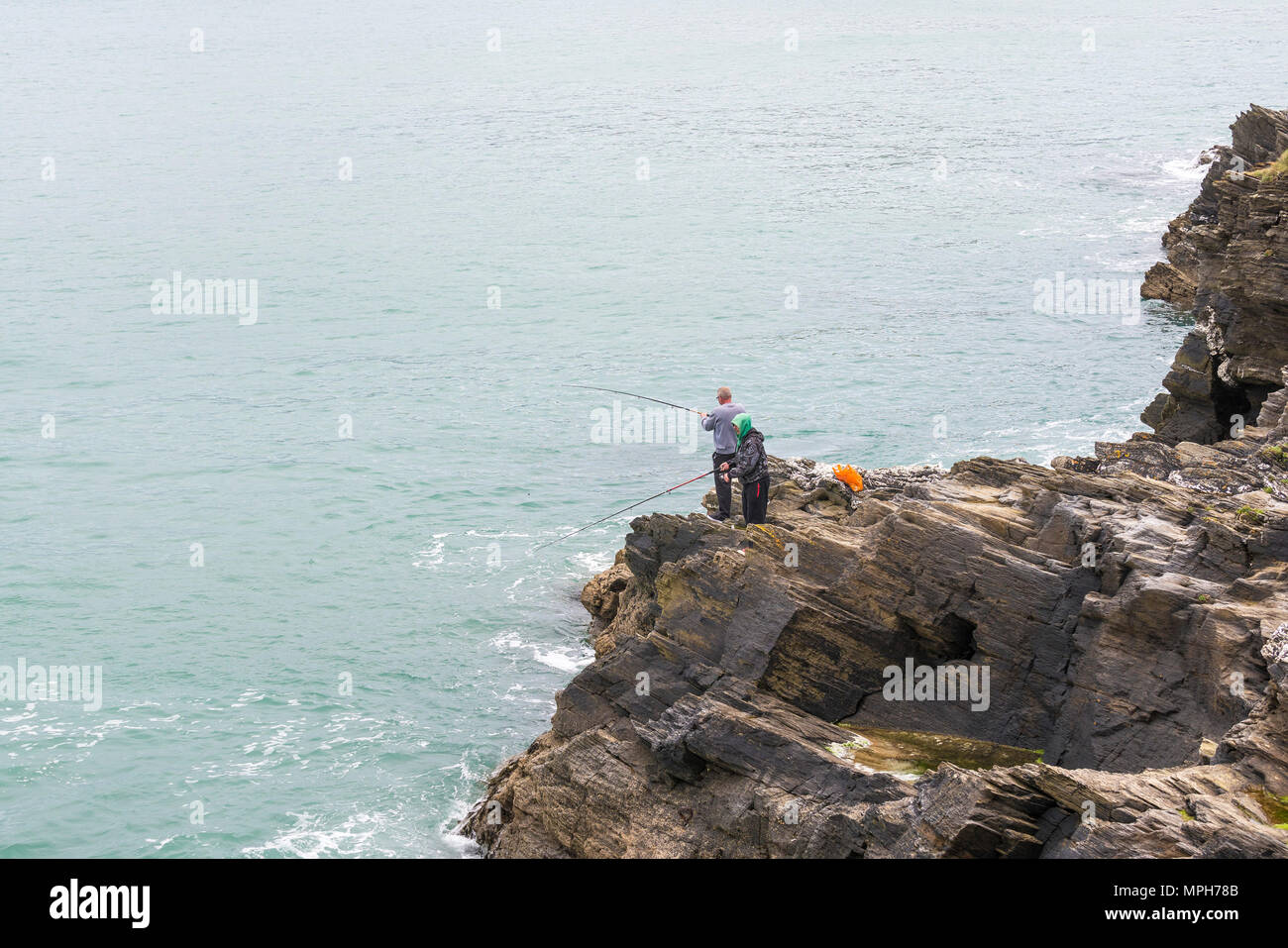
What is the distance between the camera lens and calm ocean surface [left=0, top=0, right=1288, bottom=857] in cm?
2650

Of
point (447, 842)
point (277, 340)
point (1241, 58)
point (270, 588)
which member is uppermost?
point (1241, 58)

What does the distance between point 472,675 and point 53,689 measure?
8725 millimetres

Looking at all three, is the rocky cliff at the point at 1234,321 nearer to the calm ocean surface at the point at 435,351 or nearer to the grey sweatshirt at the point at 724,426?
the calm ocean surface at the point at 435,351

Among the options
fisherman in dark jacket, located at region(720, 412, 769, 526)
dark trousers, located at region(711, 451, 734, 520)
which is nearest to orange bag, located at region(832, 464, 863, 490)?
fisherman in dark jacket, located at region(720, 412, 769, 526)

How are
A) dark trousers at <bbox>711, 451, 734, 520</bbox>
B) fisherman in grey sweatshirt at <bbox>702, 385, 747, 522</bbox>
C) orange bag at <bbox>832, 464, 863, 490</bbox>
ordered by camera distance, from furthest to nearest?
orange bag at <bbox>832, 464, 863, 490</bbox>, dark trousers at <bbox>711, 451, 734, 520</bbox>, fisherman in grey sweatshirt at <bbox>702, 385, 747, 522</bbox>

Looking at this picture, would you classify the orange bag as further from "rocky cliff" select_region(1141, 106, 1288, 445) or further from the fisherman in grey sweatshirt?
"rocky cliff" select_region(1141, 106, 1288, 445)

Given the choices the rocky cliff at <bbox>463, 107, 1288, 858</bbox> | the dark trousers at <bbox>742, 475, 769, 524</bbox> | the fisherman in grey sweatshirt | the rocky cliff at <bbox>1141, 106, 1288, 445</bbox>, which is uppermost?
the rocky cliff at <bbox>1141, 106, 1288, 445</bbox>

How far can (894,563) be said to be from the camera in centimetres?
1941

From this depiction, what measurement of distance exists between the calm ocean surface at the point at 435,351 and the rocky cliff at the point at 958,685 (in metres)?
4.80

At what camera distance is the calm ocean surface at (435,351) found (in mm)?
Answer: 26500

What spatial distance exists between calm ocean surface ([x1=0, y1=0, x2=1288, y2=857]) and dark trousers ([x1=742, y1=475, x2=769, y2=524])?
19.7 ft

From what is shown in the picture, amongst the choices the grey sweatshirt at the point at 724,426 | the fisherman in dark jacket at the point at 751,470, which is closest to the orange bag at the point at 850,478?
the fisherman in dark jacket at the point at 751,470
